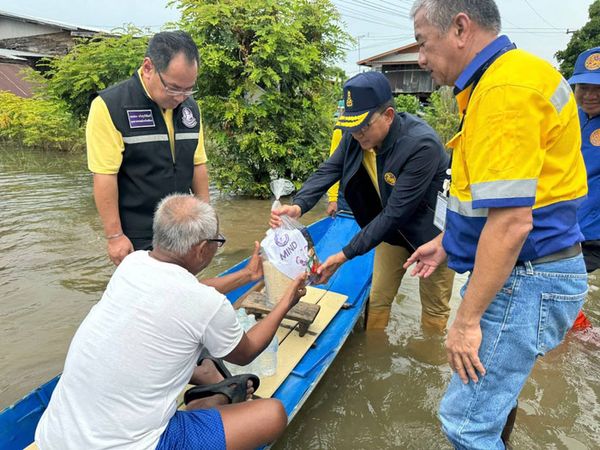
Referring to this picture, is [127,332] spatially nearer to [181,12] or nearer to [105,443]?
[105,443]

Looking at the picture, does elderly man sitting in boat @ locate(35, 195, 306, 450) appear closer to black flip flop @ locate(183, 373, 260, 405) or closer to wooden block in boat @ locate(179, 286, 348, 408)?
black flip flop @ locate(183, 373, 260, 405)

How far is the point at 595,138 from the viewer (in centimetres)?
252

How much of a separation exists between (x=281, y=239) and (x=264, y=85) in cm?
570

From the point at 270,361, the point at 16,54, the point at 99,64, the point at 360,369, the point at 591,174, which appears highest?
the point at 16,54

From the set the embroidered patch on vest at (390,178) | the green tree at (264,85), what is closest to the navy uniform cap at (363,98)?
the embroidered patch on vest at (390,178)

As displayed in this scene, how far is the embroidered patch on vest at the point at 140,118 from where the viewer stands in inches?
95.7

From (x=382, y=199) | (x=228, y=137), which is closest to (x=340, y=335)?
(x=382, y=199)

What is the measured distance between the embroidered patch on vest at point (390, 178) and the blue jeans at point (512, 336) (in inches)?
51.6

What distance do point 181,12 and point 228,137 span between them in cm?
227

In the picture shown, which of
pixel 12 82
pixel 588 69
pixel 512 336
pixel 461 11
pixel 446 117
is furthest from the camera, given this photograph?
pixel 12 82

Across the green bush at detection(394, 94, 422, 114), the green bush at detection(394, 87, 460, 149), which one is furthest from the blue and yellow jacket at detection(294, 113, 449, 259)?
the green bush at detection(394, 94, 422, 114)

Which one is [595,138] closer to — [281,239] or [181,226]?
[281,239]

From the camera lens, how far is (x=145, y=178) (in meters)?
2.58

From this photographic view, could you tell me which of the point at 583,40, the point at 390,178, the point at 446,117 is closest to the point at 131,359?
the point at 390,178
